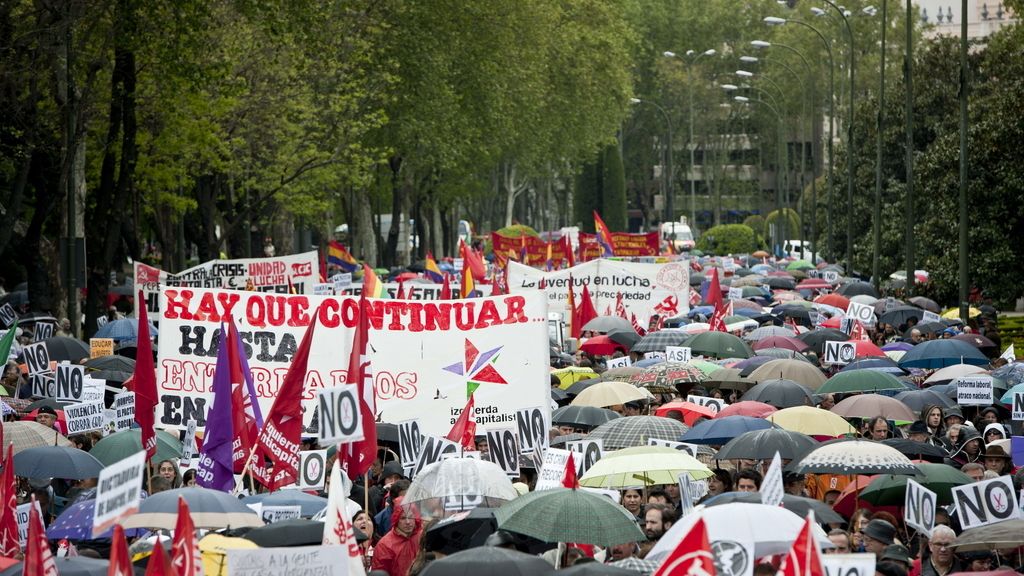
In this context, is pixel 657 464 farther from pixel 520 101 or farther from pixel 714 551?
pixel 520 101

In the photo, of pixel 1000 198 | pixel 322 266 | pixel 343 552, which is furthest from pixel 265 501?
pixel 322 266

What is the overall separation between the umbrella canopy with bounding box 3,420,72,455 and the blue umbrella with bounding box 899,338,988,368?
36.8ft

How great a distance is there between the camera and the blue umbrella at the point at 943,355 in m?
22.3

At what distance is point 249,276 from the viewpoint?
28500mm

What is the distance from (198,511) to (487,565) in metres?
2.34

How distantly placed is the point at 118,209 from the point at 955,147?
16.4 meters

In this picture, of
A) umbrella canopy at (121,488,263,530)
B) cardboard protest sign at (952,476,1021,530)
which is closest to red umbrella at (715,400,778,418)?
cardboard protest sign at (952,476,1021,530)

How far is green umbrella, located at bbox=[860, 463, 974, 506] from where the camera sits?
12.9 meters

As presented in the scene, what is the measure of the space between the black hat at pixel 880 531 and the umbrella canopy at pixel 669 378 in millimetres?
8459

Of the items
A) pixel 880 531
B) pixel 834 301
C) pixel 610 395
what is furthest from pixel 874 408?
pixel 834 301

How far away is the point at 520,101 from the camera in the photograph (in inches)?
2571

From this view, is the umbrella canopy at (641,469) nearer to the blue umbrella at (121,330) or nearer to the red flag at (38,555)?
the red flag at (38,555)

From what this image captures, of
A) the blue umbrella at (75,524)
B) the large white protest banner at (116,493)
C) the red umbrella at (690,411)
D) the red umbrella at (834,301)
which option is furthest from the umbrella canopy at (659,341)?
the large white protest banner at (116,493)

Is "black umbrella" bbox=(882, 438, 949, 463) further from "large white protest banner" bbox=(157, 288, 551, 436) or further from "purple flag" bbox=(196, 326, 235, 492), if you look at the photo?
"purple flag" bbox=(196, 326, 235, 492)
